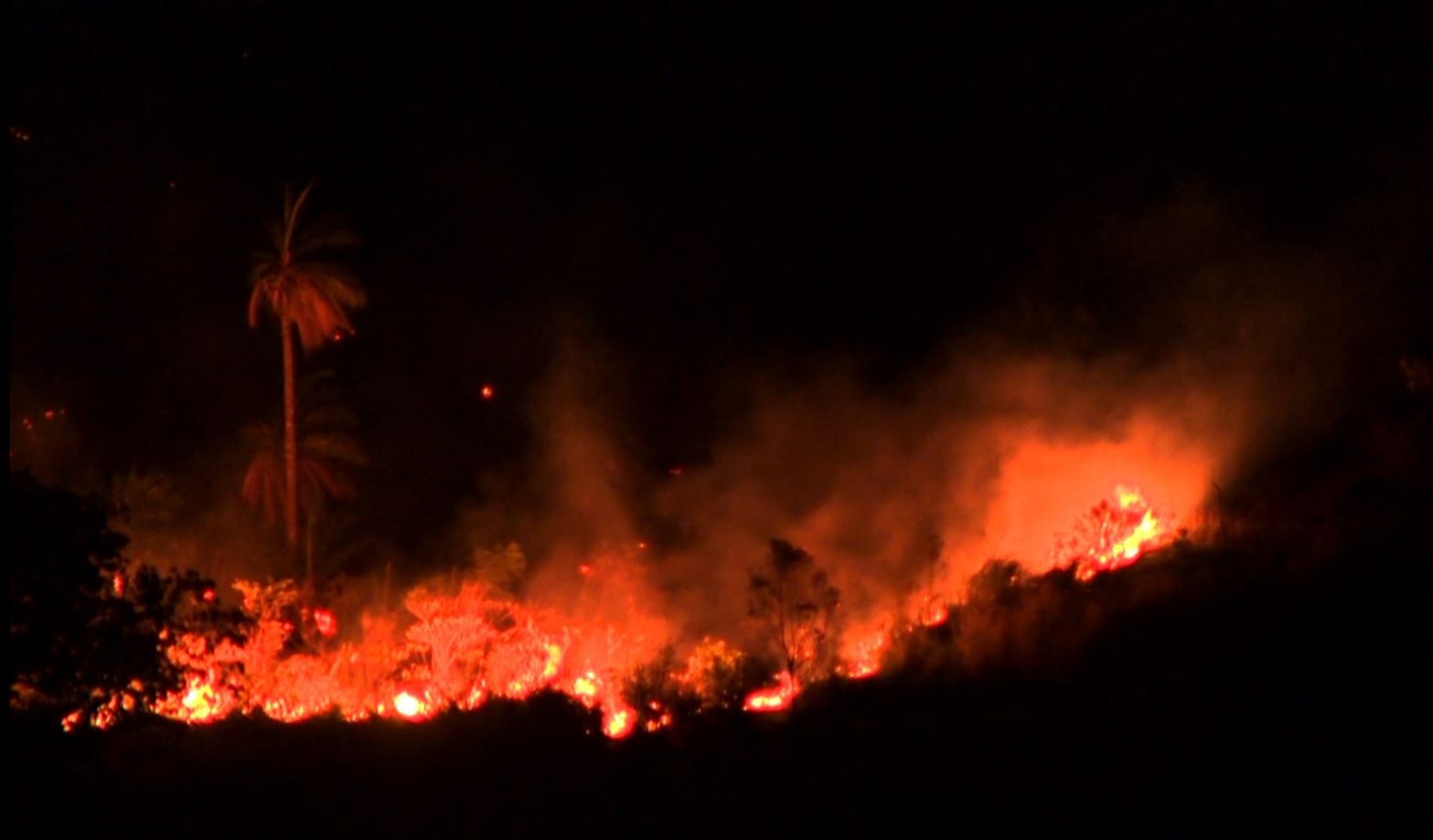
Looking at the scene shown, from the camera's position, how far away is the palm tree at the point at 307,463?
29.0 meters

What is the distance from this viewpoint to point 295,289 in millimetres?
28297

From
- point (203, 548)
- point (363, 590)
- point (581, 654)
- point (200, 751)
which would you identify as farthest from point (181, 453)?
point (200, 751)

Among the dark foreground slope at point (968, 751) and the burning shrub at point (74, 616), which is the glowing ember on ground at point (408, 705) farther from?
the burning shrub at point (74, 616)

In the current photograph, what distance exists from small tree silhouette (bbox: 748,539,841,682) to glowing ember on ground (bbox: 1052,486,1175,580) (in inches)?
118

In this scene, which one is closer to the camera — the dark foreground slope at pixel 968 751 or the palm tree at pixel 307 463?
the dark foreground slope at pixel 968 751

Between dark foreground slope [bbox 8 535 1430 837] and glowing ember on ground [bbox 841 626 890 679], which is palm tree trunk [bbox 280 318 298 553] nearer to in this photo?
glowing ember on ground [bbox 841 626 890 679]

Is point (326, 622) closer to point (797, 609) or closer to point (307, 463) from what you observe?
point (307, 463)

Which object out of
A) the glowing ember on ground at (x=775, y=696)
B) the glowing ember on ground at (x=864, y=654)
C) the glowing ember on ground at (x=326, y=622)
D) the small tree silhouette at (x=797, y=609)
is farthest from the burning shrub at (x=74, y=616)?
the glowing ember on ground at (x=326, y=622)

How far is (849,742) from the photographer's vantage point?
15547 millimetres

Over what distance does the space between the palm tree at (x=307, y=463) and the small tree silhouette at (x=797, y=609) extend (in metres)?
10.1

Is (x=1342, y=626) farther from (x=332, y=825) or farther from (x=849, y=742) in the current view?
(x=332, y=825)

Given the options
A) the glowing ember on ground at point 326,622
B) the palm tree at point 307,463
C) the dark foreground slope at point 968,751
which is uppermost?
the palm tree at point 307,463

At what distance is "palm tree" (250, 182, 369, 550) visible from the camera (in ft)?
92.7

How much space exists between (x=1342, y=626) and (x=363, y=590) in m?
17.7
